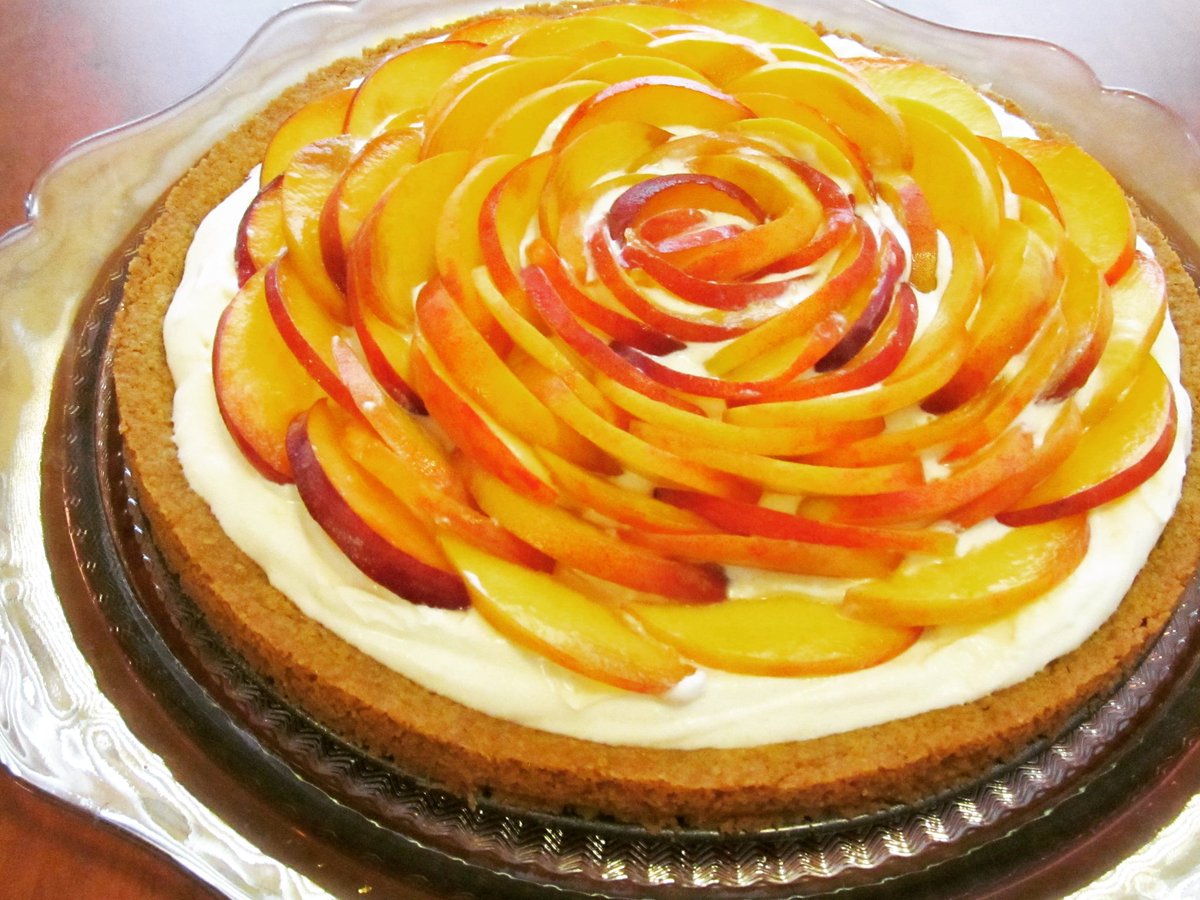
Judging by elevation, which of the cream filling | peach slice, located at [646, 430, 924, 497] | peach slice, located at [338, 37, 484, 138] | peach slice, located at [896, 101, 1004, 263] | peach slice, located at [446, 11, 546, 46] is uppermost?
peach slice, located at [446, 11, 546, 46]

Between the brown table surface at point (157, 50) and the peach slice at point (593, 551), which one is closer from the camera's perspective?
the peach slice at point (593, 551)

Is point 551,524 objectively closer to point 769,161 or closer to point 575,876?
point 575,876

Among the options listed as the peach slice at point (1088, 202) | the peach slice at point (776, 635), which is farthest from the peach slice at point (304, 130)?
the peach slice at point (1088, 202)

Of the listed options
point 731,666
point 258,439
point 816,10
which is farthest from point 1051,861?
point 816,10


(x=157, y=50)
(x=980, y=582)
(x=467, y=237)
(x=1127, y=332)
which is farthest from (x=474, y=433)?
(x=157, y=50)

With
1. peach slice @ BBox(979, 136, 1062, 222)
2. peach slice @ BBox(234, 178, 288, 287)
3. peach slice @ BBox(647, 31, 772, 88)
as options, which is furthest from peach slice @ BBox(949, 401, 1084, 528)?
peach slice @ BBox(234, 178, 288, 287)

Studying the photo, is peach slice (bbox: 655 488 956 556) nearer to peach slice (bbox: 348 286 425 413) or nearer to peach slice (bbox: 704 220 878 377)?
peach slice (bbox: 704 220 878 377)

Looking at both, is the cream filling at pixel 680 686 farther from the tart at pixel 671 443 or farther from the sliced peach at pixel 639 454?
the sliced peach at pixel 639 454

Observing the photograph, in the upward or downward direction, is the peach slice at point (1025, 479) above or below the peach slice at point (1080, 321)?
below
